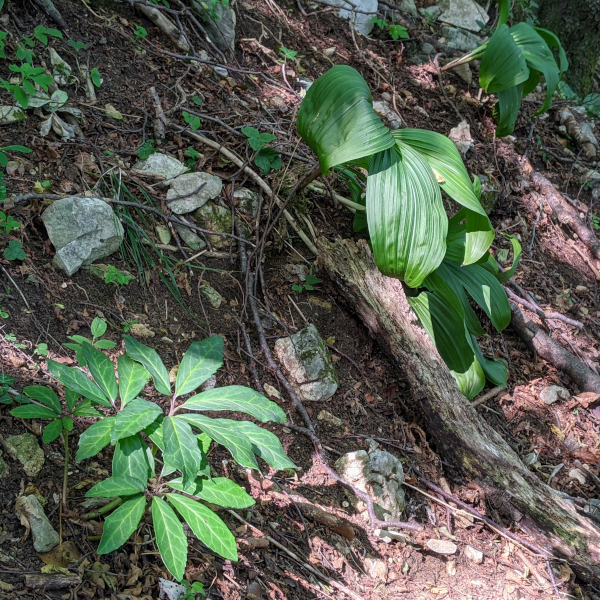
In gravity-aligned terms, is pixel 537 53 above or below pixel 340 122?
above

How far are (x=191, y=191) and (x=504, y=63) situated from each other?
7.90 feet

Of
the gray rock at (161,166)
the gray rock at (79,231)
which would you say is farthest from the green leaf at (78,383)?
the gray rock at (161,166)

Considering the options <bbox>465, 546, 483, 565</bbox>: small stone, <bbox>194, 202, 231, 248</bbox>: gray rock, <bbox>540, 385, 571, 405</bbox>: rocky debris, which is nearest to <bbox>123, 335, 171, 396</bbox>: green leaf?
<bbox>194, 202, 231, 248</bbox>: gray rock

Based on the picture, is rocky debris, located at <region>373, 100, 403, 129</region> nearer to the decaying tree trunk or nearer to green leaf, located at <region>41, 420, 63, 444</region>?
the decaying tree trunk

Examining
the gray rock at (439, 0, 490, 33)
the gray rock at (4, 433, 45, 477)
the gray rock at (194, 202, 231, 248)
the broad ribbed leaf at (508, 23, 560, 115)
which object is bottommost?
the gray rock at (194, 202, 231, 248)

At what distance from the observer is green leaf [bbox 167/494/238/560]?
1274mm

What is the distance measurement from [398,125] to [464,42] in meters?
1.75

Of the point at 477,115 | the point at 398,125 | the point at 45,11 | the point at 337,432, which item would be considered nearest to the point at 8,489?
the point at 337,432

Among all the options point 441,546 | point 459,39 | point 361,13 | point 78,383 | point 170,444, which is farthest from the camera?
point 459,39

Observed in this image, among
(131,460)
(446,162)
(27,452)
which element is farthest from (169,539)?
(446,162)

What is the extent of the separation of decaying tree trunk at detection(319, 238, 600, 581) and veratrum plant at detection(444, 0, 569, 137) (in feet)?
6.02

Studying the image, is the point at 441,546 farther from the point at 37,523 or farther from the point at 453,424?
the point at 37,523

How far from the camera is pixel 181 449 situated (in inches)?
49.1

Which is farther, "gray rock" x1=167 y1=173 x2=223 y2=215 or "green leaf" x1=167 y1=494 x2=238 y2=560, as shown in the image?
"gray rock" x1=167 y1=173 x2=223 y2=215
